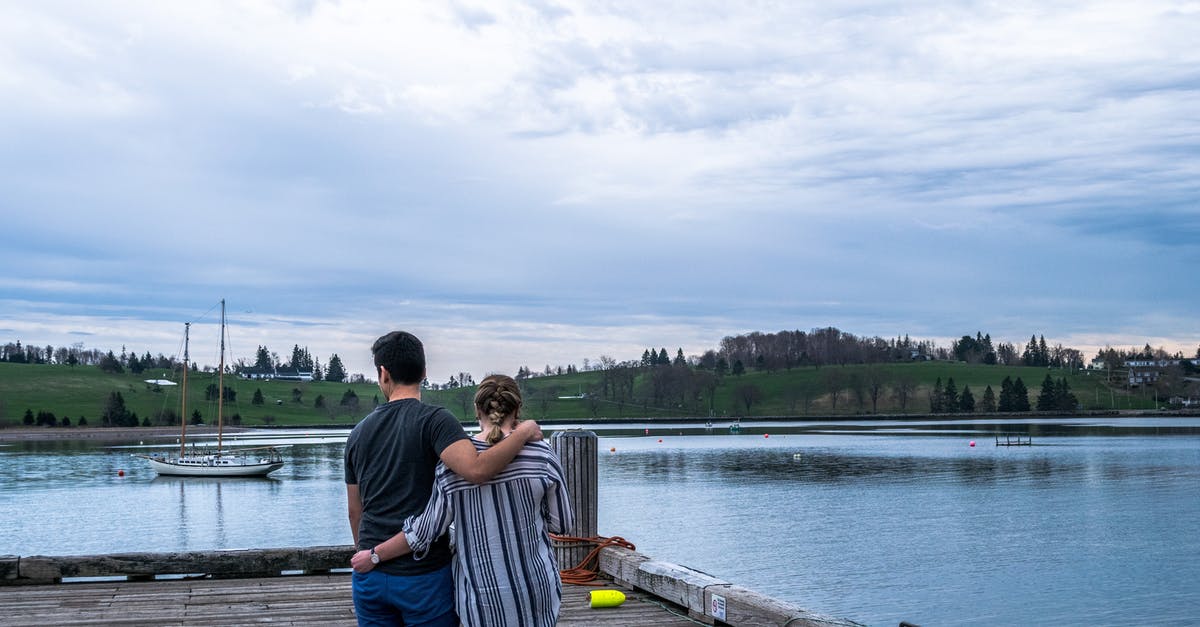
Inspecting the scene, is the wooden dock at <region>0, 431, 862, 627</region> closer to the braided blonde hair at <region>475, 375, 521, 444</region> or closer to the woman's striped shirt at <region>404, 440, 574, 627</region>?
the woman's striped shirt at <region>404, 440, 574, 627</region>

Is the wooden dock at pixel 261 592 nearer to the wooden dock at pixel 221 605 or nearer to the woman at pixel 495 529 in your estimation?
the wooden dock at pixel 221 605

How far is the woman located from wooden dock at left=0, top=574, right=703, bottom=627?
343 centimetres

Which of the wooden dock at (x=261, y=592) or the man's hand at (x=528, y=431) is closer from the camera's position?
the man's hand at (x=528, y=431)

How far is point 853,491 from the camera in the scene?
178 ft

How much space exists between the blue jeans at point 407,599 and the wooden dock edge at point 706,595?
2690mm

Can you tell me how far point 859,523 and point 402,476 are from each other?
125ft

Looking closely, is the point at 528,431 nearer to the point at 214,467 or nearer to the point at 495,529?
the point at 495,529

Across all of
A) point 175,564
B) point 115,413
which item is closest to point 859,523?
point 175,564

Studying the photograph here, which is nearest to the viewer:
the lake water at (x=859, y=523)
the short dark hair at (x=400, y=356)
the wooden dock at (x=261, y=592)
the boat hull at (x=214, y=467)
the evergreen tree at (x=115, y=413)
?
the short dark hair at (x=400, y=356)

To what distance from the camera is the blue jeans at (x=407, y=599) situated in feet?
16.1

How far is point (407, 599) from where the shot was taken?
194 inches

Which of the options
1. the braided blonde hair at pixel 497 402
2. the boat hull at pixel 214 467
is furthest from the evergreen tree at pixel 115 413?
the braided blonde hair at pixel 497 402

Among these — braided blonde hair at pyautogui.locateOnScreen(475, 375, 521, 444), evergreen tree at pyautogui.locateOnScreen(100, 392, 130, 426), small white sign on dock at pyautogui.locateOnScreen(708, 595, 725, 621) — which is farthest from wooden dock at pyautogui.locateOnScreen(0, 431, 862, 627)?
evergreen tree at pyautogui.locateOnScreen(100, 392, 130, 426)

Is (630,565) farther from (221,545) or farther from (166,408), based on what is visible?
(166,408)
